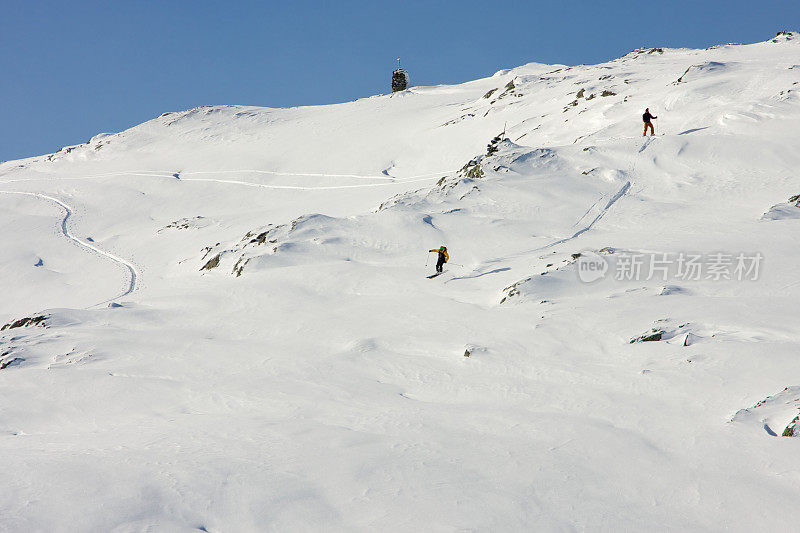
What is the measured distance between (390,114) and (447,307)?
47.7 m

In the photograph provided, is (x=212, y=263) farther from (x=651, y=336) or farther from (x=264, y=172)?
(x=264, y=172)

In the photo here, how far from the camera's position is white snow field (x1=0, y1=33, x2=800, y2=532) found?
27.1 feet

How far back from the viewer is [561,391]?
12.3 m

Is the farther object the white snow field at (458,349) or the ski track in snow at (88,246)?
the ski track in snow at (88,246)

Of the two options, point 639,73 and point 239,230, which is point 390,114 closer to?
point 639,73

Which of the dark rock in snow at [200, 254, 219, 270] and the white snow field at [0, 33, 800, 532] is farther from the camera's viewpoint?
the dark rock in snow at [200, 254, 219, 270]

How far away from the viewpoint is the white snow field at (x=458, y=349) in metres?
8.27

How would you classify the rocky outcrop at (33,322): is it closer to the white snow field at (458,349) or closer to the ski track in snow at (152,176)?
the white snow field at (458,349)

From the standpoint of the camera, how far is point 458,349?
598 inches

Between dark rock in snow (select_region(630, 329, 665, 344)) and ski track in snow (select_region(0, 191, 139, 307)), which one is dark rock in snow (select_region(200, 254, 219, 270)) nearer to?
ski track in snow (select_region(0, 191, 139, 307))

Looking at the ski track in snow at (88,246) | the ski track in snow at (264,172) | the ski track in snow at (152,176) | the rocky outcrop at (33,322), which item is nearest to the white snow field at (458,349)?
the rocky outcrop at (33,322)

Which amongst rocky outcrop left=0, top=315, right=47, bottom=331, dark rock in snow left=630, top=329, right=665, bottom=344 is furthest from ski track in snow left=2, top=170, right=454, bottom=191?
dark rock in snow left=630, top=329, right=665, bottom=344

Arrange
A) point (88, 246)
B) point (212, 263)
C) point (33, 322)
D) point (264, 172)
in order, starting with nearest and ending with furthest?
point (33, 322) < point (212, 263) < point (88, 246) < point (264, 172)

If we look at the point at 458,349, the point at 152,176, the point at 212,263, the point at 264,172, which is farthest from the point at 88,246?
the point at 458,349
